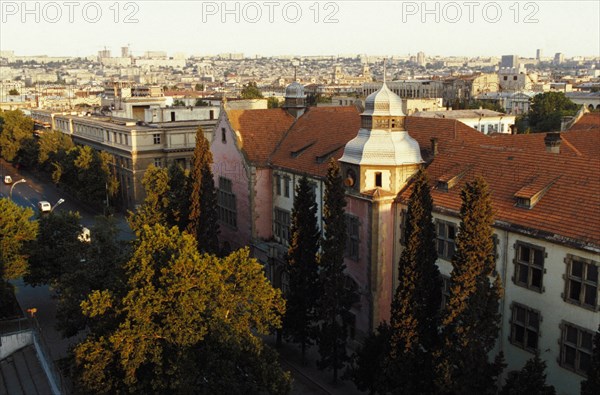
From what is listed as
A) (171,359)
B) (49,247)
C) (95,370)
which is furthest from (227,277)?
(49,247)

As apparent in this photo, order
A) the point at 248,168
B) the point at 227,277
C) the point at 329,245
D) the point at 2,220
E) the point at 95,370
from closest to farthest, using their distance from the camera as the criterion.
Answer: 1. the point at 95,370
2. the point at 227,277
3. the point at 329,245
4. the point at 2,220
5. the point at 248,168

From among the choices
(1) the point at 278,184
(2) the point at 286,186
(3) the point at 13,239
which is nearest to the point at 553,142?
(2) the point at 286,186

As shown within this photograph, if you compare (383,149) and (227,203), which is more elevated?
(383,149)

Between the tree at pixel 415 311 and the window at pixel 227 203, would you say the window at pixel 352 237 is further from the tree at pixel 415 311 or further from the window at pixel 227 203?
the window at pixel 227 203

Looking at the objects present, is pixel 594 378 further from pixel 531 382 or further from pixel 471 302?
pixel 471 302

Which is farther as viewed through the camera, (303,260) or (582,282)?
(303,260)

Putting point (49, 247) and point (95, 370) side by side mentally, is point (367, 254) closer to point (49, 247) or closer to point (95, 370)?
point (95, 370)

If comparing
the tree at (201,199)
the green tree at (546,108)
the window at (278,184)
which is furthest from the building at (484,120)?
the tree at (201,199)
